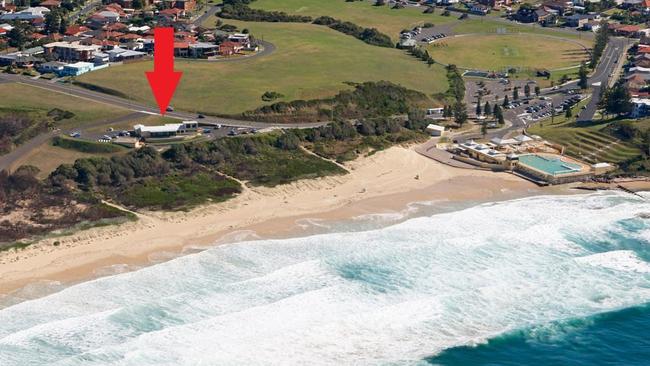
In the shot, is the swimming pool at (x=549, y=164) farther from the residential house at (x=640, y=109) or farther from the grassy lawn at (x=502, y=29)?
the grassy lawn at (x=502, y=29)

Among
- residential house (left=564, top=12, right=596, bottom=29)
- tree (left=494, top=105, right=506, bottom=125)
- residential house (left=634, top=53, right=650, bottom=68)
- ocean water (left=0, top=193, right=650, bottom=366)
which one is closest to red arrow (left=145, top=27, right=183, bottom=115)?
ocean water (left=0, top=193, right=650, bottom=366)

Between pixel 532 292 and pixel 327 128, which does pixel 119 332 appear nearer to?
pixel 532 292

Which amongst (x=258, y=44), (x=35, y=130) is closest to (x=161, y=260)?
(x=35, y=130)

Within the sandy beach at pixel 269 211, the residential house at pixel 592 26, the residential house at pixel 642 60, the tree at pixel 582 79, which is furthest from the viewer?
the residential house at pixel 592 26

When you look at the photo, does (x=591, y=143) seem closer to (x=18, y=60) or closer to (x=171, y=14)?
(x=18, y=60)

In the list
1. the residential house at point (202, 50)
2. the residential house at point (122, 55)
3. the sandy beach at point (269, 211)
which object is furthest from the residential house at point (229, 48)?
the sandy beach at point (269, 211)

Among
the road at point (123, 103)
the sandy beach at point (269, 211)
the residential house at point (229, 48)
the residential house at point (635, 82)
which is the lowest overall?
the sandy beach at point (269, 211)
